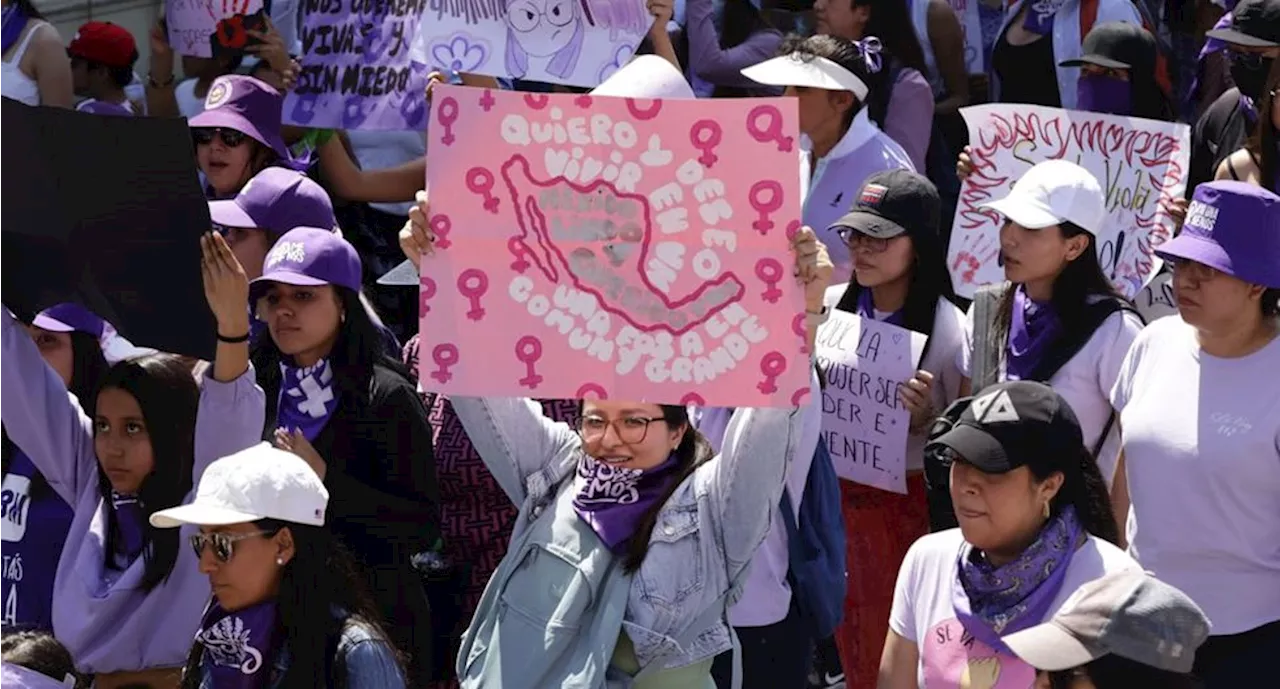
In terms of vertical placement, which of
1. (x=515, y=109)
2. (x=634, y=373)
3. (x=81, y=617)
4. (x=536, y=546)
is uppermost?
(x=515, y=109)

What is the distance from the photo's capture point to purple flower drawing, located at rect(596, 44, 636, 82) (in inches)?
314

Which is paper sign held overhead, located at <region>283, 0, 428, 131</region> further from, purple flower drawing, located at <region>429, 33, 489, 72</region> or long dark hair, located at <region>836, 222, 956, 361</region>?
long dark hair, located at <region>836, 222, 956, 361</region>

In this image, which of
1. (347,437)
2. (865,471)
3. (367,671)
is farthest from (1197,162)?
(367,671)

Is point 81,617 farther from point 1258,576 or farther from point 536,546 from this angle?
point 1258,576

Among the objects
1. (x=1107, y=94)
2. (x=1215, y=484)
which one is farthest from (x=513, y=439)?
(x=1107, y=94)

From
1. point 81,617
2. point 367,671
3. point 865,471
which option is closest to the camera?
point 367,671

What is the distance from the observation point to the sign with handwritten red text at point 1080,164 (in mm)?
7309

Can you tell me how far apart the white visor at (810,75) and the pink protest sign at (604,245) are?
277cm

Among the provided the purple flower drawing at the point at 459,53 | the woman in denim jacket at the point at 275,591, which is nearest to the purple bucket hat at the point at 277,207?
the purple flower drawing at the point at 459,53

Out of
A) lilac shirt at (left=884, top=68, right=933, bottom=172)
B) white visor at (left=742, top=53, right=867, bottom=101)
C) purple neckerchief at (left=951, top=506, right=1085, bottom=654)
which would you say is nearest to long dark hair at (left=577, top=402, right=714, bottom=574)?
purple neckerchief at (left=951, top=506, right=1085, bottom=654)

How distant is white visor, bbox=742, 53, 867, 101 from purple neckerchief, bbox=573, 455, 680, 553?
2914 mm

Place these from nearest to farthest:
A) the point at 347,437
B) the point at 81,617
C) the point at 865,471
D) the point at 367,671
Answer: the point at 367,671, the point at 81,617, the point at 347,437, the point at 865,471

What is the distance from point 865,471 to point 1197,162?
2413 mm

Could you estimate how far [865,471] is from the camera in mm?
6754
